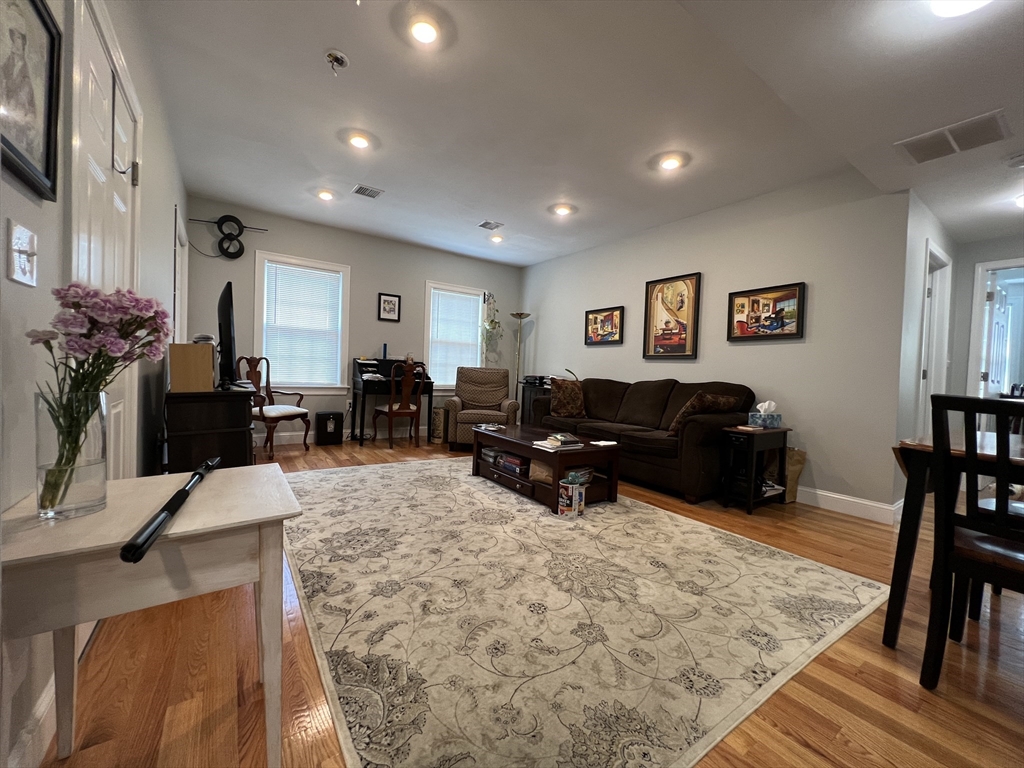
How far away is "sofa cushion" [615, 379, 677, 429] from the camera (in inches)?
166

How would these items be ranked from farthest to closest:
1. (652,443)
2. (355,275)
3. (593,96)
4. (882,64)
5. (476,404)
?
(355,275) < (476,404) < (652,443) < (593,96) < (882,64)

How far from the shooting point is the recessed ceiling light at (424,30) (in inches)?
77.1

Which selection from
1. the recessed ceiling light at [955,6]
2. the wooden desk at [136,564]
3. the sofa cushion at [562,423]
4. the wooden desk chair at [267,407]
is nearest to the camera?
the wooden desk at [136,564]

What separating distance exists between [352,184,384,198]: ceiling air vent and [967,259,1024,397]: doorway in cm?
579

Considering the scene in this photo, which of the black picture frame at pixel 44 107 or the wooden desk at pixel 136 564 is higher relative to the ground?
the black picture frame at pixel 44 107

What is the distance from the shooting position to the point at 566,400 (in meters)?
4.71

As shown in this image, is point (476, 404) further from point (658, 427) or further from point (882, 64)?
point (882, 64)

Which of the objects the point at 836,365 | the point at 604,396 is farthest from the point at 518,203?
the point at 836,365

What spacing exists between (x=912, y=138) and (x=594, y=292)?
129 inches

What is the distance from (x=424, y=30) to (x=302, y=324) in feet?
12.8

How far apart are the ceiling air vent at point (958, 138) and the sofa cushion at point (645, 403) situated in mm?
2377

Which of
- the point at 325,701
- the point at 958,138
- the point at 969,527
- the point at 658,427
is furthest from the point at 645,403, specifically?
the point at 325,701

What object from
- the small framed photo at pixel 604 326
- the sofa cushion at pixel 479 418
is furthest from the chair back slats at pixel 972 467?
the sofa cushion at pixel 479 418

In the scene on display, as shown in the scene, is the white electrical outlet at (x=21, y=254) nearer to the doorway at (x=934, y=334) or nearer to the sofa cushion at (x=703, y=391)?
the sofa cushion at (x=703, y=391)
